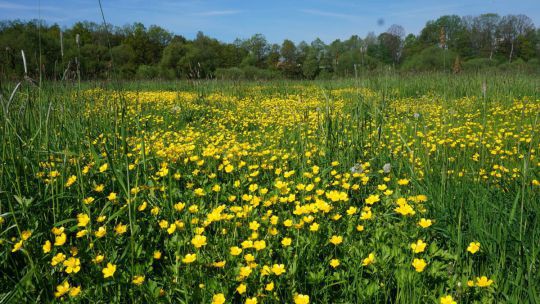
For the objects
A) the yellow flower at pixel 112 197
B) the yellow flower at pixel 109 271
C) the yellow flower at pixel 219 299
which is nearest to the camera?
the yellow flower at pixel 219 299

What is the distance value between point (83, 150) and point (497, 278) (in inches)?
121

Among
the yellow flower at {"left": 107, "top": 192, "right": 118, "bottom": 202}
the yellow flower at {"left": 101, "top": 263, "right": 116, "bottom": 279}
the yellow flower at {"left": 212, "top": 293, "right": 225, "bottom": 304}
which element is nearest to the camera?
the yellow flower at {"left": 212, "top": 293, "right": 225, "bottom": 304}

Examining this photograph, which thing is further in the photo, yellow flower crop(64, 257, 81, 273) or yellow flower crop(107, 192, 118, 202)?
yellow flower crop(107, 192, 118, 202)

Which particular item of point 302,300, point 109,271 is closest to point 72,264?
point 109,271

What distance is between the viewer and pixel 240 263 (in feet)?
5.90

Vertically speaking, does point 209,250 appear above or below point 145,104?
below

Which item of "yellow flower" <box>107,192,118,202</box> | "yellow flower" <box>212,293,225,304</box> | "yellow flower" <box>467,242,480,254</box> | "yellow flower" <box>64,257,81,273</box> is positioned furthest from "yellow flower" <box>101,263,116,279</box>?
"yellow flower" <box>467,242,480,254</box>

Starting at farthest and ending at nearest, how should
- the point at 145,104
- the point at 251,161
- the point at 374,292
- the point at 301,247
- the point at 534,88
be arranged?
1. the point at 534,88
2. the point at 145,104
3. the point at 251,161
4. the point at 301,247
5. the point at 374,292

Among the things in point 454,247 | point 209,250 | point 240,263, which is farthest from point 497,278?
point 209,250

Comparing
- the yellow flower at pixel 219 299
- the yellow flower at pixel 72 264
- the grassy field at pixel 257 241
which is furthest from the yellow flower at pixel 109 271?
the yellow flower at pixel 219 299

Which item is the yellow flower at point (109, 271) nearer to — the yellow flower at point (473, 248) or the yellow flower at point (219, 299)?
the yellow flower at point (219, 299)

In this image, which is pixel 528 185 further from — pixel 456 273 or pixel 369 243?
pixel 369 243

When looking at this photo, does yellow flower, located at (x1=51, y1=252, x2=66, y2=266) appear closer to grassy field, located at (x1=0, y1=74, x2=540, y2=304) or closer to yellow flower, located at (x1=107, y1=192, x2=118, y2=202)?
grassy field, located at (x1=0, y1=74, x2=540, y2=304)

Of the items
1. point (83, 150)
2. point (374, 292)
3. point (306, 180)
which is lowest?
point (374, 292)
